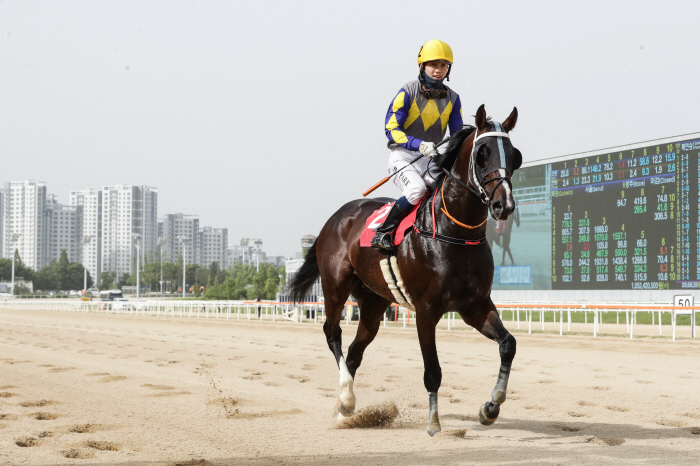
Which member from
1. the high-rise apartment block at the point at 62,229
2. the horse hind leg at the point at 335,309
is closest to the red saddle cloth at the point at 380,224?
the horse hind leg at the point at 335,309

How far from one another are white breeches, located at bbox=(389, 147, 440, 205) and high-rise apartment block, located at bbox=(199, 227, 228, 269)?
162 metres

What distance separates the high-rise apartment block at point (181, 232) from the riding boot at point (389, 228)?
152 m

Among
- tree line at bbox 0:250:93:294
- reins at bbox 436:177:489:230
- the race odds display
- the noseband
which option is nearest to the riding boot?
reins at bbox 436:177:489:230

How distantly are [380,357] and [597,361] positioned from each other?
269 centimetres

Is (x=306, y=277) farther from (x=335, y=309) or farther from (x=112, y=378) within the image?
(x=112, y=378)

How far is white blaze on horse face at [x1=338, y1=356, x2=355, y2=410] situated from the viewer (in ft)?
14.7

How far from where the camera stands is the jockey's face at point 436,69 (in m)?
4.36

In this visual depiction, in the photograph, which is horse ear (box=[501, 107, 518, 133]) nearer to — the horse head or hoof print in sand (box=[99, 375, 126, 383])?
the horse head

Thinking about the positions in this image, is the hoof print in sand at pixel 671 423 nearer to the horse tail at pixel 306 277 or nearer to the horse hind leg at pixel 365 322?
the horse hind leg at pixel 365 322

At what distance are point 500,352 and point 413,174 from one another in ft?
4.17

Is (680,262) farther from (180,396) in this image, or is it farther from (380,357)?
(180,396)

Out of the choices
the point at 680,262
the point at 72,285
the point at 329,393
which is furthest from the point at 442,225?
the point at 72,285

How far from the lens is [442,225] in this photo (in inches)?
157

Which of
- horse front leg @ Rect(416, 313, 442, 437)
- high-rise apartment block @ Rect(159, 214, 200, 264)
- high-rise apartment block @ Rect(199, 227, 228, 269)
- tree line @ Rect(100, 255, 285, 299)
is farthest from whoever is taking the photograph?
high-rise apartment block @ Rect(199, 227, 228, 269)
